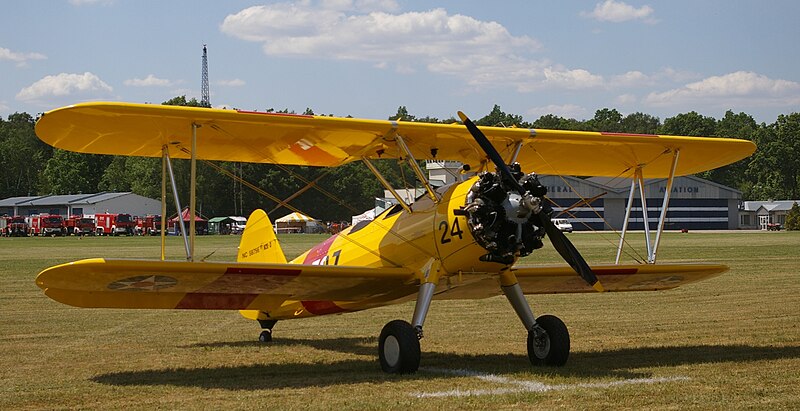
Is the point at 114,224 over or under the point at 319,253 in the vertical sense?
under

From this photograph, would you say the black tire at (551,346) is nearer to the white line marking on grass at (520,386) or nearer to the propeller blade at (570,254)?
the propeller blade at (570,254)

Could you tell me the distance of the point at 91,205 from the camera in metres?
100

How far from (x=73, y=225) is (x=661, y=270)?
80509mm

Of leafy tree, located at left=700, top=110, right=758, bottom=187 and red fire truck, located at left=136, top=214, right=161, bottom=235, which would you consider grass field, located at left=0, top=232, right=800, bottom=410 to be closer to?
red fire truck, located at left=136, top=214, right=161, bottom=235

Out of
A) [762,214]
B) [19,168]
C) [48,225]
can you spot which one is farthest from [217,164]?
[762,214]

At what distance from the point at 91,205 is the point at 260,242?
3609 inches

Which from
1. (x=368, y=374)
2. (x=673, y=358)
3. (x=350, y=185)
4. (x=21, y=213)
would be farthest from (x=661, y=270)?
(x=21, y=213)

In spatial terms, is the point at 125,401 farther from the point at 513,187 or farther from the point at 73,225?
the point at 73,225

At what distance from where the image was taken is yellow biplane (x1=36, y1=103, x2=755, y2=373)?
916cm

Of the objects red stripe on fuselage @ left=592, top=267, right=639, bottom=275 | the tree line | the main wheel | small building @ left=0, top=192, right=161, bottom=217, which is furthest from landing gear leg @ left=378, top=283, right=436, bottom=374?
small building @ left=0, top=192, right=161, bottom=217

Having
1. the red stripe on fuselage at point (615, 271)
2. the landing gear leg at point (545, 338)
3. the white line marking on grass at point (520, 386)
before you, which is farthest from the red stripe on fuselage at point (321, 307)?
the red stripe on fuselage at point (615, 271)

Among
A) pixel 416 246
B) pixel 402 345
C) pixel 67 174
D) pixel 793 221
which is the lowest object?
pixel 793 221

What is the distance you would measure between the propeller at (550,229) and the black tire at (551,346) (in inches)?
23.6

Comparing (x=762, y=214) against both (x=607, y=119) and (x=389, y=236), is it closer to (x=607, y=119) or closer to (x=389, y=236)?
(x=607, y=119)
